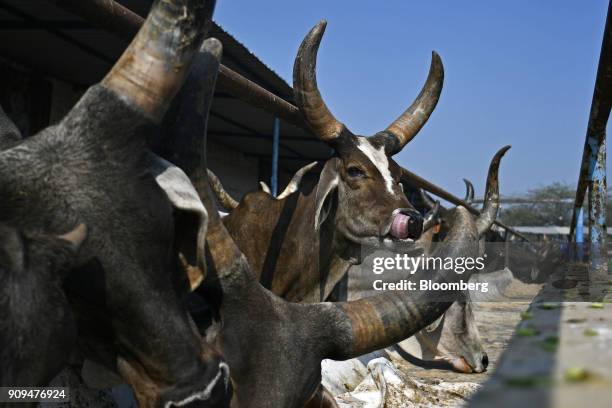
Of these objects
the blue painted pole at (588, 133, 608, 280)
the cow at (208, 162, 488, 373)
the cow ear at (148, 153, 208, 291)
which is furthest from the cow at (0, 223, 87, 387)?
the cow at (208, 162, 488, 373)

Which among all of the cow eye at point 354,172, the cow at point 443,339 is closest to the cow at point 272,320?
the cow eye at point 354,172

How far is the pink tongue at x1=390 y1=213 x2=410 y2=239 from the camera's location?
4559 millimetres

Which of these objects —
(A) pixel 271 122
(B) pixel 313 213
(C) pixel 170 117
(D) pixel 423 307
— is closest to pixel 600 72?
(B) pixel 313 213

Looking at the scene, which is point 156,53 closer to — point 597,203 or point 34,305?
point 34,305

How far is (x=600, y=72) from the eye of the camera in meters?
4.10

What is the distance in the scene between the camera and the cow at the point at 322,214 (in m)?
4.38

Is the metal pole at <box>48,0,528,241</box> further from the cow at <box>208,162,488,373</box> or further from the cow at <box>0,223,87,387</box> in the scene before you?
the cow at <box>208,162,488,373</box>

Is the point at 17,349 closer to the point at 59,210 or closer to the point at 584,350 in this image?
the point at 59,210

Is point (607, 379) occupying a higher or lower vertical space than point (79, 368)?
higher

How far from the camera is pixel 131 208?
187 centimetres

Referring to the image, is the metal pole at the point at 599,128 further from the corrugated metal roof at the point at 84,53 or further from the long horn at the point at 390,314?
the corrugated metal roof at the point at 84,53

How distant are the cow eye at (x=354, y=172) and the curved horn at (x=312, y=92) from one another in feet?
0.88

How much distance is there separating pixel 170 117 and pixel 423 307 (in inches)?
45.5

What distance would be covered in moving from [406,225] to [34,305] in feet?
10.7
